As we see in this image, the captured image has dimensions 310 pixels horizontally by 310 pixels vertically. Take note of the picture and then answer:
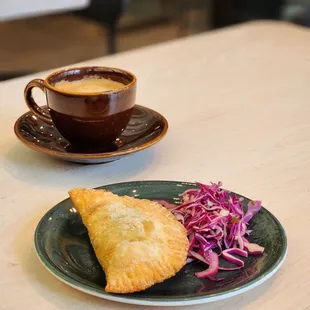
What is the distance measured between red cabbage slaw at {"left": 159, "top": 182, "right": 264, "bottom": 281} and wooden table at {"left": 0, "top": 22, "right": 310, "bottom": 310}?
0.13 ft

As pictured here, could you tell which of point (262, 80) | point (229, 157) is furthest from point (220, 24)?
point (229, 157)

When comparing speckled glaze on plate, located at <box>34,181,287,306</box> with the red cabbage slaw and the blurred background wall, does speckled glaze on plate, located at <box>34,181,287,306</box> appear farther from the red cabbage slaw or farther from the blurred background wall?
the blurred background wall

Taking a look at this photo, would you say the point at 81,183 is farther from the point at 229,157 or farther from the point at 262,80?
the point at 262,80

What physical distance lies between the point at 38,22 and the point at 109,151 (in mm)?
3282

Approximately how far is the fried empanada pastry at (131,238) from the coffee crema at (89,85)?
235mm

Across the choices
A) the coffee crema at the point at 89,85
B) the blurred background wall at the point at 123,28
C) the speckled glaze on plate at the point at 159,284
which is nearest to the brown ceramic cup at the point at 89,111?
the coffee crema at the point at 89,85

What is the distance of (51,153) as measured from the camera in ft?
2.54

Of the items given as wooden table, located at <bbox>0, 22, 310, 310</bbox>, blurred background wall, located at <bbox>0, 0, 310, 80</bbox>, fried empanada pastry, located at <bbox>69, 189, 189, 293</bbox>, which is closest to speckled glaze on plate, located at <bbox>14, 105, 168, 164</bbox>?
wooden table, located at <bbox>0, 22, 310, 310</bbox>

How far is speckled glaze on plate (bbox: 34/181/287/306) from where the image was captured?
1.63 ft

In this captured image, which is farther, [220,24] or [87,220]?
[220,24]

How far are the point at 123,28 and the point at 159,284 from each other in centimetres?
325

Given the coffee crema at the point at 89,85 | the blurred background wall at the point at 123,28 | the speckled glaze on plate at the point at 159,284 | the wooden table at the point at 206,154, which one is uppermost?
the coffee crema at the point at 89,85

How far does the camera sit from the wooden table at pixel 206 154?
1.82 ft

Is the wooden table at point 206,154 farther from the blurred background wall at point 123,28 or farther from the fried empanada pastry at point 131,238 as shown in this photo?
the blurred background wall at point 123,28
